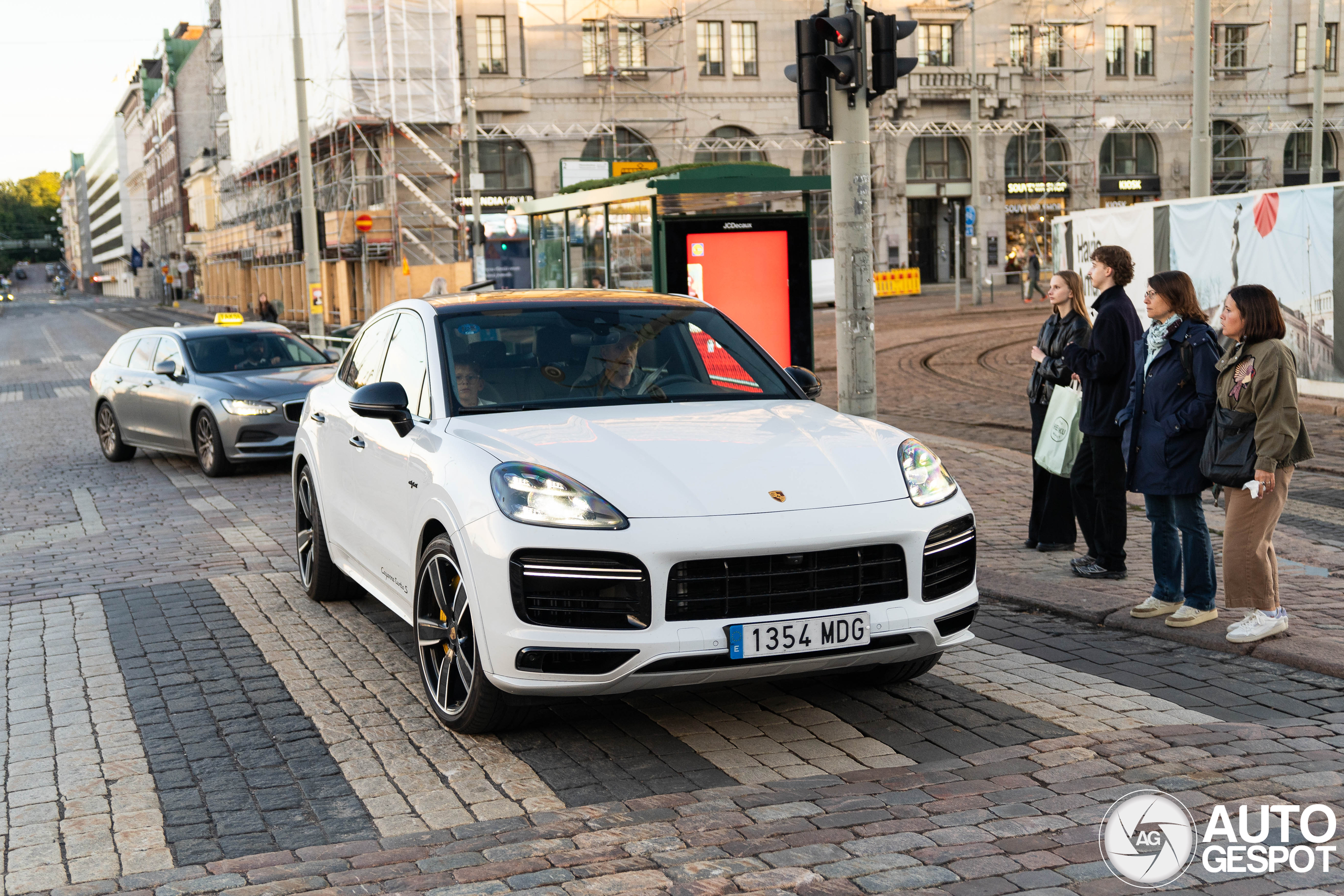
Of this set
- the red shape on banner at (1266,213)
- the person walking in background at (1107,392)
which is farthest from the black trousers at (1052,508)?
the red shape on banner at (1266,213)

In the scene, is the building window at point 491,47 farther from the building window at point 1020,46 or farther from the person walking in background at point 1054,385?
the person walking in background at point 1054,385

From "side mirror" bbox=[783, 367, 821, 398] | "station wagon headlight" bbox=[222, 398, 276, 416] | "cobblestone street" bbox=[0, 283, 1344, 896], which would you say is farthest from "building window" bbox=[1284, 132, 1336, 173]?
"side mirror" bbox=[783, 367, 821, 398]

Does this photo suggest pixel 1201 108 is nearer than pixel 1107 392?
No

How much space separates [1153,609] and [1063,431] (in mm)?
1449

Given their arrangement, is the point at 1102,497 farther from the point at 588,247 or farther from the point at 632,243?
the point at 588,247

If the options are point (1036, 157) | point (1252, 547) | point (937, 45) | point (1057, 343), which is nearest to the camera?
point (1252, 547)

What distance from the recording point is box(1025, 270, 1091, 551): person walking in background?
7773 mm

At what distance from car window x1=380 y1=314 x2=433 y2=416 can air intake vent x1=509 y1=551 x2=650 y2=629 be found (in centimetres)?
130

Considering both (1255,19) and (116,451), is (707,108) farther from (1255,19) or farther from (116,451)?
(116,451)

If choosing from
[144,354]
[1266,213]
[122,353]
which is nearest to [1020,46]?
[1266,213]

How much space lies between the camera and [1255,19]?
58.4m

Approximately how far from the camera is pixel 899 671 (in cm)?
575

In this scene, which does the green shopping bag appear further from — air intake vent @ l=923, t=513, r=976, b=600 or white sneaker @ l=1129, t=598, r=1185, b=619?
air intake vent @ l=923, t=513, r=976, b=600

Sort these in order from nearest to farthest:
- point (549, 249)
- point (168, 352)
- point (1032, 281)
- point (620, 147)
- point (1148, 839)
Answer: point (1148, 839), point (168, 352), point (549, 249), point (1032, 281), point (620, 147)
